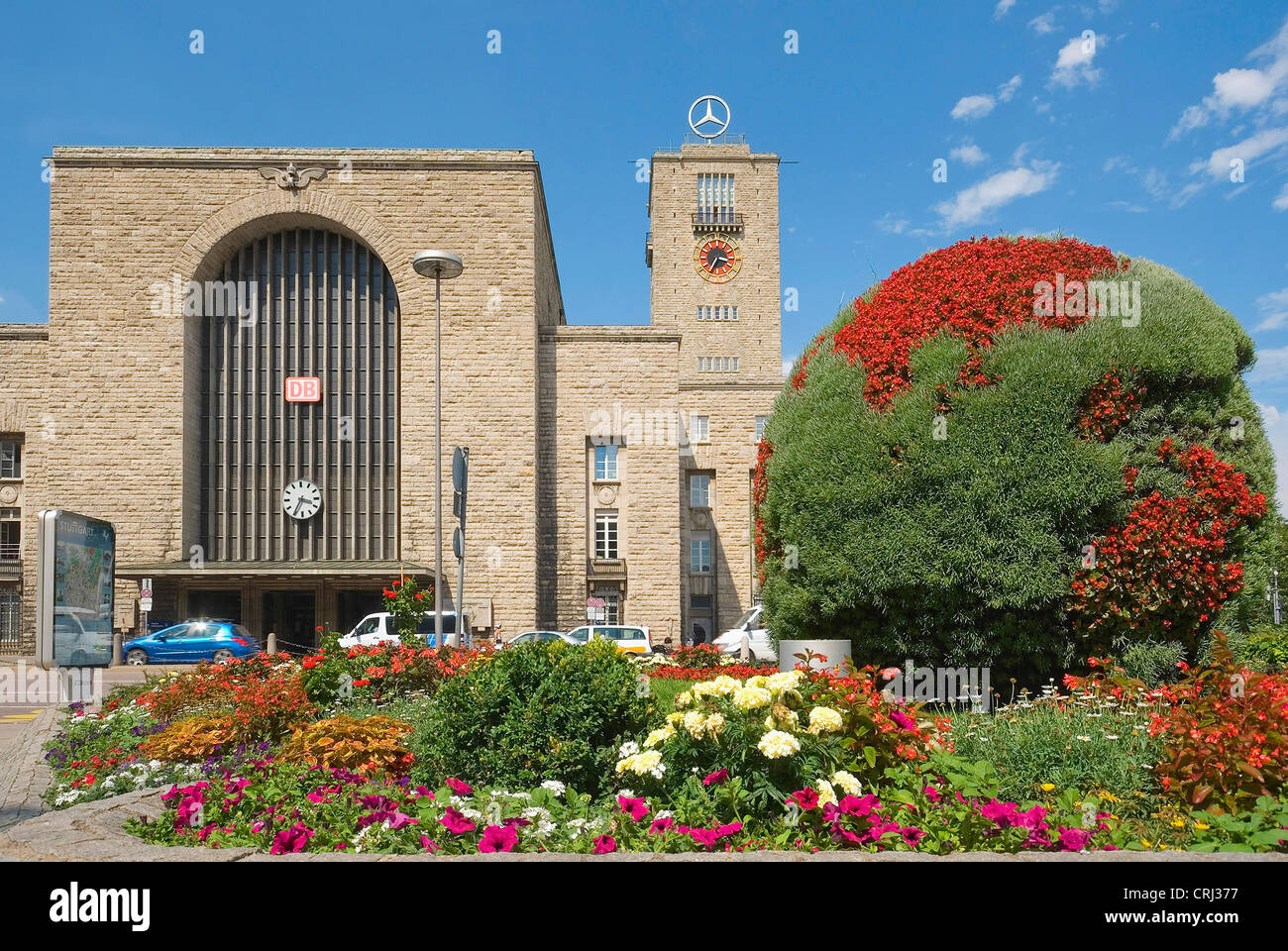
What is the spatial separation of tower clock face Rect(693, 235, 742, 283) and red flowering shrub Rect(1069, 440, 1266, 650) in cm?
5243

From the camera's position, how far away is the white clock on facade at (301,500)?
30.7 meters

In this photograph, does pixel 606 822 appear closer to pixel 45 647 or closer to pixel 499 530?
pixel 45 647

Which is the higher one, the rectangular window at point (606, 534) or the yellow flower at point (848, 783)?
the rectangular window at point (606, 534)

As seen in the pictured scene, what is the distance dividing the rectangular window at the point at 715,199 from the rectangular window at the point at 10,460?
42.0m

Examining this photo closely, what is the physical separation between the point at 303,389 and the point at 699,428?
16403 mm

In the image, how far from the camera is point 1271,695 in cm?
536

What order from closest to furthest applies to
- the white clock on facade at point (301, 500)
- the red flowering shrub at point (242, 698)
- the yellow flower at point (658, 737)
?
1. the yellow flower at point (658, 737)
2. the red flowering shrub at point (242, 698)
3. the white clock on facade at point (301, 500)

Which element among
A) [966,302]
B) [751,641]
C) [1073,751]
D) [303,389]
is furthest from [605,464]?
[1073,751]

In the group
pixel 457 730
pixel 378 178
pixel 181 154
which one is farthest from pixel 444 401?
pixel 457 730

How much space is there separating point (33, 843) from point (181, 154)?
30490 mm

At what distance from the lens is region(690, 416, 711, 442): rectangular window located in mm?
38562

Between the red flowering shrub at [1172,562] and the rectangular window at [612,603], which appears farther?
the rectangular window at [612,603]

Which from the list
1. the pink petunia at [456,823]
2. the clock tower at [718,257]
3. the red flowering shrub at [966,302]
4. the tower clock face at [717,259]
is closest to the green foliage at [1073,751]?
the pink petunia at [456,823]

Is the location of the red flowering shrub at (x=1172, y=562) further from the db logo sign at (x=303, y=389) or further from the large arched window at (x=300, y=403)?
the db logo sign at (x=303, y=389)
